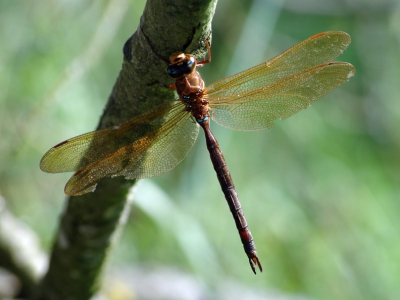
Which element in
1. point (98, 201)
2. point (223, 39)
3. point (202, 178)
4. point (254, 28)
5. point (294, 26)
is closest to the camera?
point (98, 201)

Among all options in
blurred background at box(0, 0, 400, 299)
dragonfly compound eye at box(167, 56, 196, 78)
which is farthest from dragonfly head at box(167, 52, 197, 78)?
blurred background at box(0, 0, 400, 299)

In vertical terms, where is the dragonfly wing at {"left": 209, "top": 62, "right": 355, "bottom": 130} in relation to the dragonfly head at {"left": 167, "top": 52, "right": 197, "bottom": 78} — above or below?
above

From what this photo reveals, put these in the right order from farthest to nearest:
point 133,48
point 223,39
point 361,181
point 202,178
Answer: point 223,39, point 361,181, point 202,178, point 133,48

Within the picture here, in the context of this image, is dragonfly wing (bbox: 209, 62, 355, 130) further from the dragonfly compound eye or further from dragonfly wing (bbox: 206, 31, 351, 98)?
the dragonfly compound eye

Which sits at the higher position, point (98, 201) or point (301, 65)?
point (301, 65)

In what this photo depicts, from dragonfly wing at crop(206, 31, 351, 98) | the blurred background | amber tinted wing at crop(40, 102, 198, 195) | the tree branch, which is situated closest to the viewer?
the tree branch

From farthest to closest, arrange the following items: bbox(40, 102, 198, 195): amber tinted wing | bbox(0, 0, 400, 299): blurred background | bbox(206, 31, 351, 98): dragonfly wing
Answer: bbox(0, 0, 400, 299): blurred background < bbox(206, 31, 351, 98): dragonfly wing < bbox(40, 102, 198, 195): amber tinted wing

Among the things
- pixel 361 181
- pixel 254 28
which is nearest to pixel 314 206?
pixel 361 181

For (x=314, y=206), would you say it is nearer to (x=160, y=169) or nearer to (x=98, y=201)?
(x=160, y=169)
